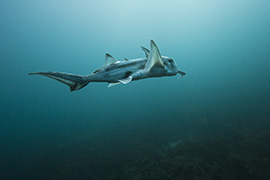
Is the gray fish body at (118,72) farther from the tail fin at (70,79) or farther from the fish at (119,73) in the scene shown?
the tail fin at (70,79)

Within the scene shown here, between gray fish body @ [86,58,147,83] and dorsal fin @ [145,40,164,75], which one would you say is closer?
dorsal fin @ [145,40,164,75]

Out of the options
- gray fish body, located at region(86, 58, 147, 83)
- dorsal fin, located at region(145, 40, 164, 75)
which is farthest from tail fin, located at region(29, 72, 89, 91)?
dorsal fin, located at region(145, 40, 164, 75)

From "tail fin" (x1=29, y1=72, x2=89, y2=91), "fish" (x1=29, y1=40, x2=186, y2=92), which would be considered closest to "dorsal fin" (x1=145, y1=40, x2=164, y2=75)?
"fish" (x1=29, y1=40, x2=186, y2=92)

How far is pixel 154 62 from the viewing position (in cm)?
175

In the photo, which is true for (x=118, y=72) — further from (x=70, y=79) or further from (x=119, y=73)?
(x=70, y=79)

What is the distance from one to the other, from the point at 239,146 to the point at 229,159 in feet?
4.74

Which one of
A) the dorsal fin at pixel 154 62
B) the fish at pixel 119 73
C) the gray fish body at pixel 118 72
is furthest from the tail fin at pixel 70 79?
the dorsal fin at pixel 154 62

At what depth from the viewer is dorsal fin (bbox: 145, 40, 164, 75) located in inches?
64.9

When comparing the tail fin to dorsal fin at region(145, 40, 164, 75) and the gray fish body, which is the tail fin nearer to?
the gray fish body

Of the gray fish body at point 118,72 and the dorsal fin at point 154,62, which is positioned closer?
the dorsal fin at point 154,62

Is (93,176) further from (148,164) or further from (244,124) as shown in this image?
(244,124)

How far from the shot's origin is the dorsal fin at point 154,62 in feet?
5.41

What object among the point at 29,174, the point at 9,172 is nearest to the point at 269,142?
the point at 29,174

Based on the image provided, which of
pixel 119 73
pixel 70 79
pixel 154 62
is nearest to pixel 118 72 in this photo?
pixel 119 73
